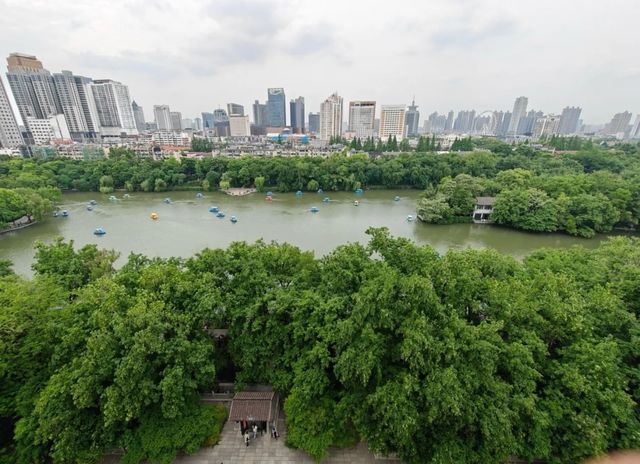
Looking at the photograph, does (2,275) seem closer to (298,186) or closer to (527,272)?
(527,272)

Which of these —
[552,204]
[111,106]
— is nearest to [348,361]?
[552,204]

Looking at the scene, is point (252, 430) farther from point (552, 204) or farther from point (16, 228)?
point (16, 228)

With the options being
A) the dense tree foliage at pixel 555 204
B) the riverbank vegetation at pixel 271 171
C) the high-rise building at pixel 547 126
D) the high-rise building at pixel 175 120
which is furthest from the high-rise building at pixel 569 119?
the high-rise building at pixel 175 120

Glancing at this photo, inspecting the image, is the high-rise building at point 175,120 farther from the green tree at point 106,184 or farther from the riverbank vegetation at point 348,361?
the riverbank vegetation at point 348,361

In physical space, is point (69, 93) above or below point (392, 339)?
above

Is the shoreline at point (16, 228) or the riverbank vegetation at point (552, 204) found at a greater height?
the riverbank vegetation at point (552, 204)

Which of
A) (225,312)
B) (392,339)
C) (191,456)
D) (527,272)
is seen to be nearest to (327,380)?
(392,339)
